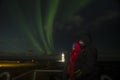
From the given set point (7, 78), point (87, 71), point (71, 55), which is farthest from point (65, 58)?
point (7, 78)

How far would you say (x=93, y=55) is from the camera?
441 cm

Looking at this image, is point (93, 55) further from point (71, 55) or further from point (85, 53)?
point (71, 55)

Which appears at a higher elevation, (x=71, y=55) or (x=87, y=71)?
(x=71, y=55)

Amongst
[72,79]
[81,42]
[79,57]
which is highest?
[81,42]

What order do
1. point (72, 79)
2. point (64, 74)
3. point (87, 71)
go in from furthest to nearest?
point (64, 74)
point (72, 79)
point (87, 71)

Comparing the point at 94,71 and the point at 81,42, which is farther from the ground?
the point at 81,42

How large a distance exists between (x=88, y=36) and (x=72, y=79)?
3.09ft

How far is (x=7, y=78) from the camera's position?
5340 millimetres

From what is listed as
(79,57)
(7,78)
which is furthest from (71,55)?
(7,78)

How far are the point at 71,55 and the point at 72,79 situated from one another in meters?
0.50

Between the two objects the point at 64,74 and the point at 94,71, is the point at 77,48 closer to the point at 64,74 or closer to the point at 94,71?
the point at 94,71

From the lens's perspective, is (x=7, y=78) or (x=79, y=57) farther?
(x=7, y=78)

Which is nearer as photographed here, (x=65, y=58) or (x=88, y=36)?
(x=88, y=36)

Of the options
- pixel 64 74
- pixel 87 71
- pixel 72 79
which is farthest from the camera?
pixel 64 74
